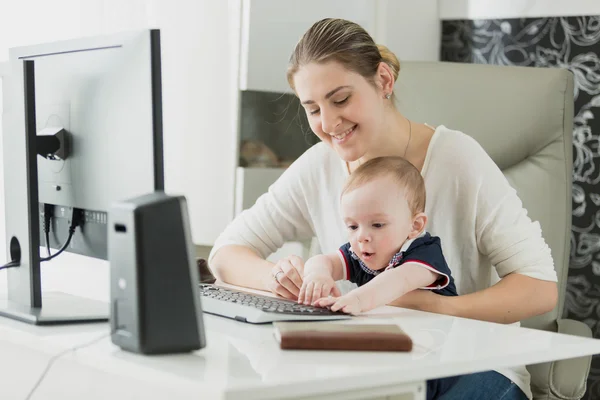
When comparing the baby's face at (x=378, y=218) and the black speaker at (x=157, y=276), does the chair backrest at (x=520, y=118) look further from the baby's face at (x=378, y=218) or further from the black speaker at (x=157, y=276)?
the black speaker at (x=157, y=276)

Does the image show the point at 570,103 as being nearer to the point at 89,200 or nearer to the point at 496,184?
the point at 496,184

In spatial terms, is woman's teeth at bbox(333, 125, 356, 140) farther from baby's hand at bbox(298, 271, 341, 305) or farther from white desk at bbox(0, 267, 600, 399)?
white desk at bbox(0, 267, 600, 399)

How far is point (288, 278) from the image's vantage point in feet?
5.01

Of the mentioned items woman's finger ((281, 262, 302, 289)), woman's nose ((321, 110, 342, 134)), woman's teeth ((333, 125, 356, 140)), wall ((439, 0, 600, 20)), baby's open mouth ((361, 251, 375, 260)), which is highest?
wall ((439, 0, 600, 20))

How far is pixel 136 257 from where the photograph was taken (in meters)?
1.03

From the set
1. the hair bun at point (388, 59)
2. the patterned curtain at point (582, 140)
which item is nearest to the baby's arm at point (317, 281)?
the hair bun at point (388, 59)

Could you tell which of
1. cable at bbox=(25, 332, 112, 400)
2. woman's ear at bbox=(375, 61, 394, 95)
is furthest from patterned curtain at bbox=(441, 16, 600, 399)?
cable at bbox=(25, 332, 112, 400)

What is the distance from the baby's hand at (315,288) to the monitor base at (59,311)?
32 cm

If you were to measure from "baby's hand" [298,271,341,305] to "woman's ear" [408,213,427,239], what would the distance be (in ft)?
0.64

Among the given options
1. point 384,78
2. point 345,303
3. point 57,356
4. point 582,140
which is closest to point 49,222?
point 57,356

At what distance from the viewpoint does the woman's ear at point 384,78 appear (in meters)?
1.79

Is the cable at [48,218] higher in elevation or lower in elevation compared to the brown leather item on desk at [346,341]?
higher

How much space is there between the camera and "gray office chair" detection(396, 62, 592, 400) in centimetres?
200

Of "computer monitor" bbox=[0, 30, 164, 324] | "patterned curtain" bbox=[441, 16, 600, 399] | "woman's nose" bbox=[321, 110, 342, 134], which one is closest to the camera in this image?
"computer monitor" bbox=[0, 30, 164, 324]
